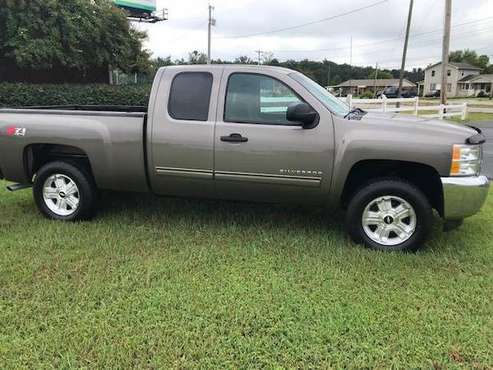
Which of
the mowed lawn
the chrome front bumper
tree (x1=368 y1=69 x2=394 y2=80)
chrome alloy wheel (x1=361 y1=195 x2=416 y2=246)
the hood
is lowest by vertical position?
the mowed lawn

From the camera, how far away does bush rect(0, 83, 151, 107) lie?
53.3 feet

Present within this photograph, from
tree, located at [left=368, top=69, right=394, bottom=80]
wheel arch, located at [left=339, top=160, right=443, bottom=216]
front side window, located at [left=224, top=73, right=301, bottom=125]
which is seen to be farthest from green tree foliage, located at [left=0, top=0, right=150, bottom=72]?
tree, located at [left=368, top=69, right=394, bottom=80]

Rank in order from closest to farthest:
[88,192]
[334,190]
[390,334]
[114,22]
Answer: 1. [390,334]
2. [334,190]
3. [88,192]
4. [114,22]

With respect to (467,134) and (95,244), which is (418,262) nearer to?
(467,134)

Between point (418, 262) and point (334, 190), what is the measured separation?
101cm

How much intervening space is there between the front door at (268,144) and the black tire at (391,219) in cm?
35

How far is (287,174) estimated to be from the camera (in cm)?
452

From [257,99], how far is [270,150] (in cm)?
56

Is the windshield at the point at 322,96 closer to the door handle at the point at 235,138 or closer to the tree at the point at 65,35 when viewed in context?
the door handle at the point at 235,138

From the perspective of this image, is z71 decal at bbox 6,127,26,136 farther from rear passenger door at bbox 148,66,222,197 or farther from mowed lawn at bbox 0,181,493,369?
rear passenger door at bbox 148,66,222,197

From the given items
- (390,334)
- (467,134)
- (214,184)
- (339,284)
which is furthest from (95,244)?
(467,134)

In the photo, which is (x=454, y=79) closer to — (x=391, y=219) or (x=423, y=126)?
(x=423, y=126)

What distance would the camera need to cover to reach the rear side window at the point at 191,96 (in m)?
4.73

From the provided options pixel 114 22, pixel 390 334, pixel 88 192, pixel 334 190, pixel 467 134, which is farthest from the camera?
pixel 114 22
